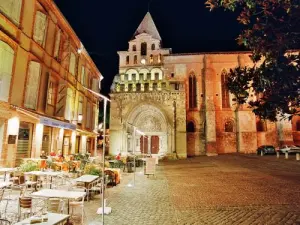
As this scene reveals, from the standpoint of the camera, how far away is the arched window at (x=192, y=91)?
31.9m

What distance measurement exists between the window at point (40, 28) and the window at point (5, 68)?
279 cm

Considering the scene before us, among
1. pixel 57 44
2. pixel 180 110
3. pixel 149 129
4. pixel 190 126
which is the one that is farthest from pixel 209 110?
pixel 57 44

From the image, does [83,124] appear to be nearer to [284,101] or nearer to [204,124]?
[204,124]

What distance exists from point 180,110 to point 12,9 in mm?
19374

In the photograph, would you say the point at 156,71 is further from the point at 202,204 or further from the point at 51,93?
the point at 202,204

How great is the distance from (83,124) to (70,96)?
4467mm

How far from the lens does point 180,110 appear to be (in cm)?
2638

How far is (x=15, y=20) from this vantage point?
1120 cm

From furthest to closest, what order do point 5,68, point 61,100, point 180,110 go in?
1. point 180,110
2. point 61,100
3. point 5,68

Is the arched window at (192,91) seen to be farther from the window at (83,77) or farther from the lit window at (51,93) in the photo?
Result: the lit window at (51,93)

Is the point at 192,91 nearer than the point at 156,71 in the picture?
Yes

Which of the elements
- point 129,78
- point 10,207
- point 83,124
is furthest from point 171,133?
point 10,207

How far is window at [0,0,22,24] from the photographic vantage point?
1035 cm

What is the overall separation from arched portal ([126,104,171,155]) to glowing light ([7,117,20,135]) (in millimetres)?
15870
